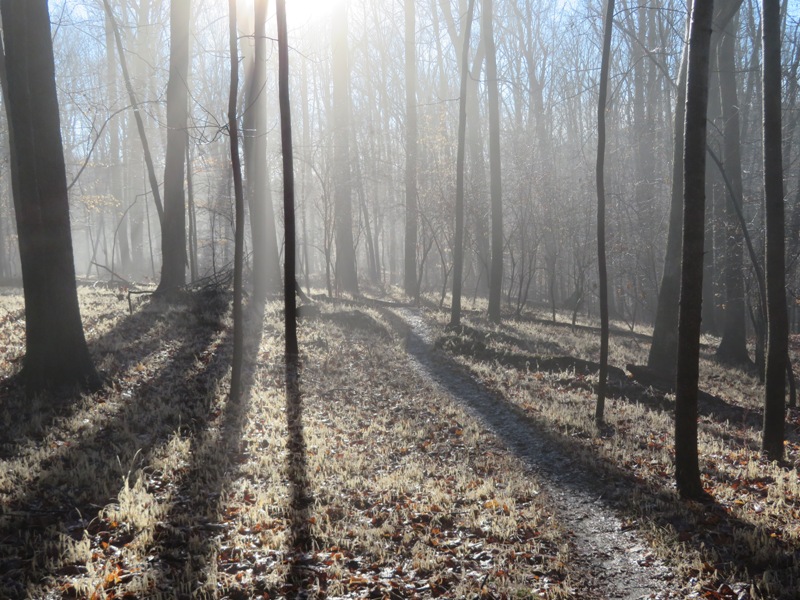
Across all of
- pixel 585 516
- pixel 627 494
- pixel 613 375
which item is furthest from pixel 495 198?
pixel 585 516

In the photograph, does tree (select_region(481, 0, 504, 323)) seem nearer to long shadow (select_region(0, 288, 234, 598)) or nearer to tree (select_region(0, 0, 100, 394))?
long shadow (select_region(0, 288, 234, 598))

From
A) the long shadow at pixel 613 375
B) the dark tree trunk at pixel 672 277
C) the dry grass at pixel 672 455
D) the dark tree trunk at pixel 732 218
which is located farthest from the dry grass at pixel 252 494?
the dark tree trunk at pixel 732 218

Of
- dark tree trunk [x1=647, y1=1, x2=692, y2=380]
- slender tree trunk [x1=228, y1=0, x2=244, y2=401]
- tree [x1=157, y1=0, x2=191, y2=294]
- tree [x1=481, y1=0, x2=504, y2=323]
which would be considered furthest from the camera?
tree [x1=481, y1=0, x2=504, y2=323]

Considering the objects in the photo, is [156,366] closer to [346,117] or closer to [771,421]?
[771,421]

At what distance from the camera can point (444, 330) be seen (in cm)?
1656

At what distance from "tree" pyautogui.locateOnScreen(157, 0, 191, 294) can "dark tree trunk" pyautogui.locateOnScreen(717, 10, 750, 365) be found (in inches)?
529

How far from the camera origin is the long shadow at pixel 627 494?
513 cm

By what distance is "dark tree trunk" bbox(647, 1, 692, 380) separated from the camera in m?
13.1

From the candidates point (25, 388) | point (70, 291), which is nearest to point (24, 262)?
point (70, 291)

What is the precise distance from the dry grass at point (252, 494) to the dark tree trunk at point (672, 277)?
5.80 metres

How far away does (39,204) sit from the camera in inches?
335

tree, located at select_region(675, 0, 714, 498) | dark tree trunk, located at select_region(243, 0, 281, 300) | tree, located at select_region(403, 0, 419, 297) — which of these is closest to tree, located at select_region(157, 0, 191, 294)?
dark tree trunk, located at select_region(243, 0, 281, 300)

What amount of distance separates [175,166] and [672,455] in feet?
41.7

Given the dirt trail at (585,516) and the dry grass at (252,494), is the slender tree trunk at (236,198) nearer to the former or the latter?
the dry grass at (252,494)
